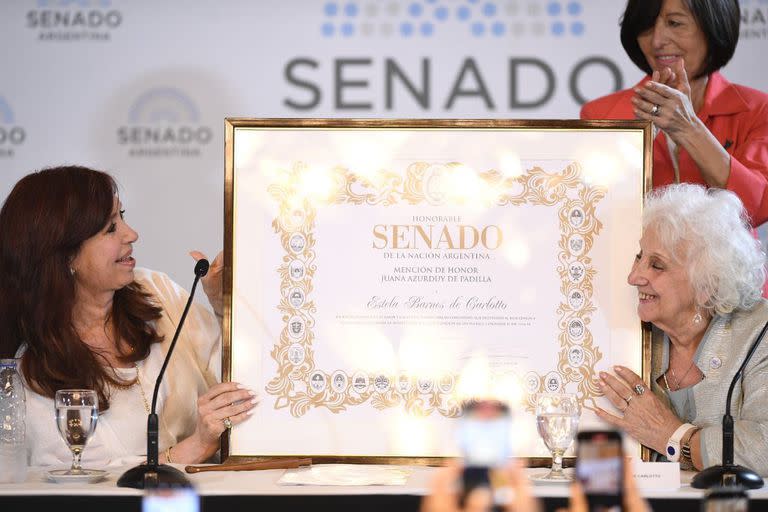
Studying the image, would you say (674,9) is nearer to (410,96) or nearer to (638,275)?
(638,275)

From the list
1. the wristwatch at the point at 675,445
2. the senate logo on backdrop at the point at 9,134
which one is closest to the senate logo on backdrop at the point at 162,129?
the senate logo on backdrop at the point at 9,134

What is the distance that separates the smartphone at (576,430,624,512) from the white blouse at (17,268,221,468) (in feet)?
5.00

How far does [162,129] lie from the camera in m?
4.51

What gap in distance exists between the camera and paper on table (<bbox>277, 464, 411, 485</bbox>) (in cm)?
200

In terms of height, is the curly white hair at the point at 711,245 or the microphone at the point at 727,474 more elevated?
the curly white hair at the point at 711,245

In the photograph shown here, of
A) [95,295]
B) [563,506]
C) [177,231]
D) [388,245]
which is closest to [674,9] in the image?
[388,245]

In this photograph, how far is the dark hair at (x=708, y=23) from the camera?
9.09 ft

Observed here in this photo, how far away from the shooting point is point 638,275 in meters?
2.31

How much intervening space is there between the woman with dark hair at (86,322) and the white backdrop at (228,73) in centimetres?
183

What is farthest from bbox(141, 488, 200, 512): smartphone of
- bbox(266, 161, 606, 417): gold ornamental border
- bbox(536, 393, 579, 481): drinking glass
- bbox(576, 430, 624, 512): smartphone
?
bbox(266, 161, 606, 417): gold ornamental border

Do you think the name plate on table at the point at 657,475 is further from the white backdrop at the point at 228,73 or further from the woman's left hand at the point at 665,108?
the white backdrop at the point at 228,73

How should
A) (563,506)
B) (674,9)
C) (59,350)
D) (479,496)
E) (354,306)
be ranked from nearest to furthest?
(479,496), (563,506), (354,306), (59,350), (674,9)

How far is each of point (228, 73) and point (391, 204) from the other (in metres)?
2.39

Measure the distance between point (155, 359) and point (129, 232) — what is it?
13.4 inches
